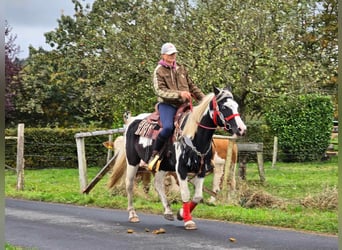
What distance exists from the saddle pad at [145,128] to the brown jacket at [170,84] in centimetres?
49

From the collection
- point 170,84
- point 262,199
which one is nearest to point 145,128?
point 170,84

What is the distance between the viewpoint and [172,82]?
26.1 feet

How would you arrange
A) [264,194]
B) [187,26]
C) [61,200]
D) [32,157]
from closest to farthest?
[264,194], [61,200], [187,26], [32,157]

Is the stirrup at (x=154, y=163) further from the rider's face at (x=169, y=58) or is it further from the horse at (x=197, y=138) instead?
the rider's face at (x=169, y=58)

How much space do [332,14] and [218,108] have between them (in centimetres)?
1727

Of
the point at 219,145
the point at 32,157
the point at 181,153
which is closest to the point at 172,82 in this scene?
the point at 181,153

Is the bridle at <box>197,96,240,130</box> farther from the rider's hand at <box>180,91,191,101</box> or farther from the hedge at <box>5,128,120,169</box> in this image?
the hedge at <box>5,128,120,169</box>

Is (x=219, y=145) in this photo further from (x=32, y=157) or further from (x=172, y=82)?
(x=32, y=157)

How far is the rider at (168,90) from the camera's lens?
783 cm

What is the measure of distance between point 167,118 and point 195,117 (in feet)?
1.89

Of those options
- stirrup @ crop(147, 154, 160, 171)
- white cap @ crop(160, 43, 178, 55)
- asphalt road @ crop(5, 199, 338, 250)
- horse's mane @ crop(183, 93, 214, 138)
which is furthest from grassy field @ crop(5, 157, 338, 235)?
white cap @ crop(160, 43, 178, 55)

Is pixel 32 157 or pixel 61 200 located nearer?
pixel 61 200

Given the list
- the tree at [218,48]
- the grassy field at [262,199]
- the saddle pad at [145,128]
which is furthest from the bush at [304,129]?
the saddle pad at [145,128]

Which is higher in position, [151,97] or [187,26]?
[187,26]
